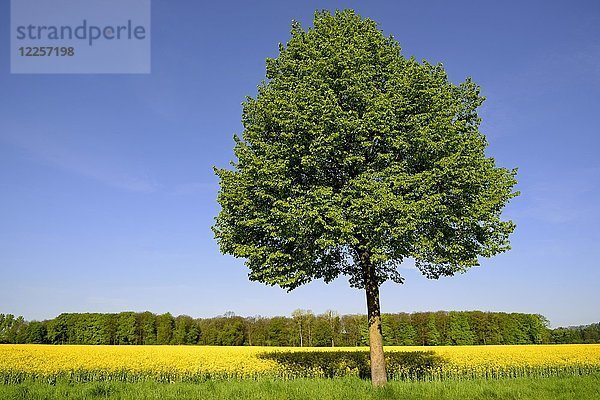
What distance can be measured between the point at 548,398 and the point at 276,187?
39.3 feet

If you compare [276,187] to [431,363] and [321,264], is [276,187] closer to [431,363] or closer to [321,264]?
[321,264]

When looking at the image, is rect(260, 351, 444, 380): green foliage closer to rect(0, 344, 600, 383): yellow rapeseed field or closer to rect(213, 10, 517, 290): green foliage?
rect(0, 344, 600, 383): yellow rapeseed field

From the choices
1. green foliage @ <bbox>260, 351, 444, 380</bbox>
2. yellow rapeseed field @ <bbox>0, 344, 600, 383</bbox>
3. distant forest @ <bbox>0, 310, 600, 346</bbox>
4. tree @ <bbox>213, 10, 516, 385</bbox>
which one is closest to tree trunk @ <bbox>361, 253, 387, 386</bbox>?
tree @ <bbox>213, 10, 516, 385</bbox>

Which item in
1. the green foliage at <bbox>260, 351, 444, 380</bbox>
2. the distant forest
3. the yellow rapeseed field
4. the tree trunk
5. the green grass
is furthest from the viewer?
the distant forest

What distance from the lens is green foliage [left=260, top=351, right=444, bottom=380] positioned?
2491cm

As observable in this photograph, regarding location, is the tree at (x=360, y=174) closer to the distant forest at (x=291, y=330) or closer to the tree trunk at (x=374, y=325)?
the tree trunk at (x=374, y=325)

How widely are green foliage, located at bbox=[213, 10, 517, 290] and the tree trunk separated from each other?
1.91ft

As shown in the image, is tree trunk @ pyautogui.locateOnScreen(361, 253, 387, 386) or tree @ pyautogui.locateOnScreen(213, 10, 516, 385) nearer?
tree @ pyautogui.locateOnScreen(213, 10, 516, 385)

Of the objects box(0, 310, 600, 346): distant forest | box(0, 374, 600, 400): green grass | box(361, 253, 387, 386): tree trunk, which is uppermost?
box(361, 253, 387, 386): tree trunk

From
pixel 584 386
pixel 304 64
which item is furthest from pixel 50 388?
pixel 584 386

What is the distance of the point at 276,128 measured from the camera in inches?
797

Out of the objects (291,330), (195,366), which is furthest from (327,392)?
(291,330)

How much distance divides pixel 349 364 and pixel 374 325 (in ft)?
27.3

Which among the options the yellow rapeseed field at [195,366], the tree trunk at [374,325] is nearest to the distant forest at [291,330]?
the yellow rapeseed field at [195,366]
